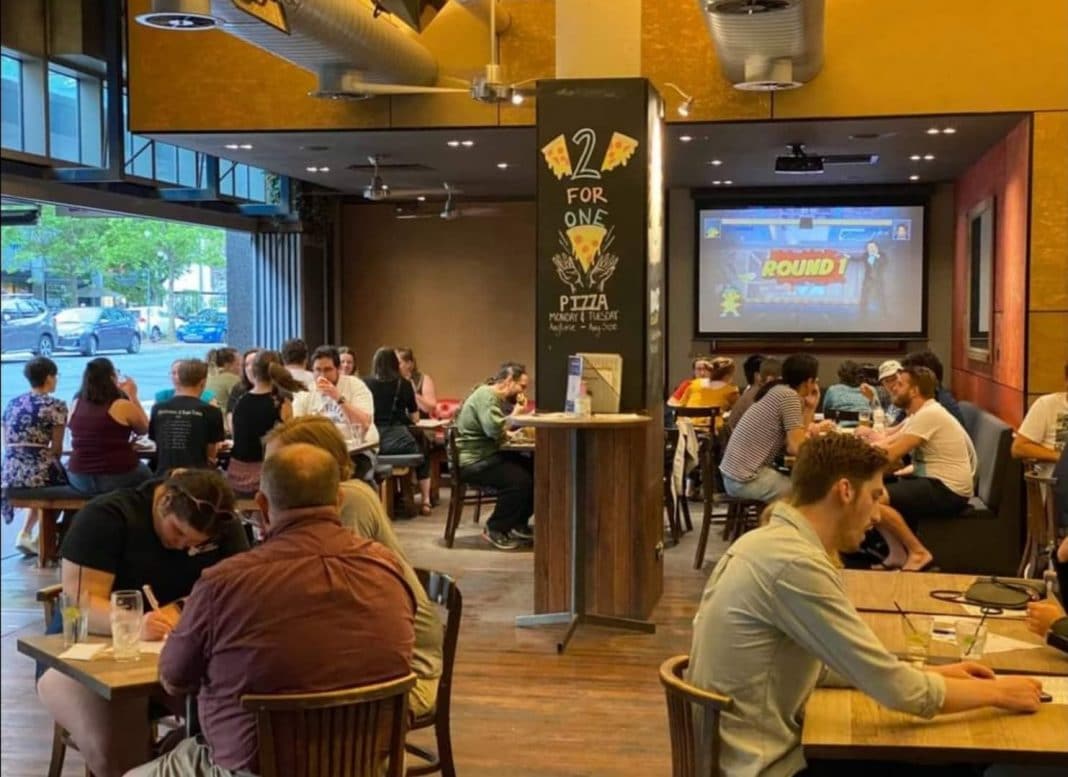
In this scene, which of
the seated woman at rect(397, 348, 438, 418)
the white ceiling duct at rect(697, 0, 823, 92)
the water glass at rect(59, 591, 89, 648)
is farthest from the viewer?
the seated woman at rect(397, 348, 438, 418)

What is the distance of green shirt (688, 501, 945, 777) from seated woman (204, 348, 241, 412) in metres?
7.53

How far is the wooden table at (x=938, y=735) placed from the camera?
2.27 m

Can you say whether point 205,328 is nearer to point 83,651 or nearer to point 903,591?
point 83,651

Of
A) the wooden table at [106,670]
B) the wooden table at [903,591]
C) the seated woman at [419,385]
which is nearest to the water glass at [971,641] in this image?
the wooden table at [903,591]

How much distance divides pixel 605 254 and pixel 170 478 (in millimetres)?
3199

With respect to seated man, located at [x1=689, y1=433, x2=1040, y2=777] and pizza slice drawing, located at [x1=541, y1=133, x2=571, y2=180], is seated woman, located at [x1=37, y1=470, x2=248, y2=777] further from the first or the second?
pizza slice drawing, located at [x1=541, y1=133, x2=571, y2=180]

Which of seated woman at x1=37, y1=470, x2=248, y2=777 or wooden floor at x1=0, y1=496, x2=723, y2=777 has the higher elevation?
seated woman at x1=37, y1=470, x2=248, y2=777

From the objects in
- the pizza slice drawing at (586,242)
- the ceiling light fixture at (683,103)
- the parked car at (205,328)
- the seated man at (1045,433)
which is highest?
the ceiling light fixture at (683,103)

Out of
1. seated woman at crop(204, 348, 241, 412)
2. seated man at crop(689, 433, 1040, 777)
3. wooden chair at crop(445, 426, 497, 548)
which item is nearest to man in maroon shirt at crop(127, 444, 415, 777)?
seated man at crop(689, 433, 1040, 777)

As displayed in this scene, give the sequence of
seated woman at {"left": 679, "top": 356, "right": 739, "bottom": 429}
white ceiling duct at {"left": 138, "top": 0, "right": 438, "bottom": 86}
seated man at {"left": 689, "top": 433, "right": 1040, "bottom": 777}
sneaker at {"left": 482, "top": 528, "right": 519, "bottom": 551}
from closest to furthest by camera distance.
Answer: seated man at {"left": 689, "top": 433, "right": 1040, "bottom": 777}, white ceiling duct at {"left": 138, "top": 0, "right": 438, "bottom": 86}, sneaker at {"left": 482, "top": 528, "right": 519, "bottom": 551}, seated woman at {"left": 679, "top": 356, "right": 739, "bottom": 429}

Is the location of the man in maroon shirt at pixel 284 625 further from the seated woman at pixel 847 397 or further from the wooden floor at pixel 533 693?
the seated woman at pixel 847 397

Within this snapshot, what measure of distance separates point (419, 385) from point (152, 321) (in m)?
2.43

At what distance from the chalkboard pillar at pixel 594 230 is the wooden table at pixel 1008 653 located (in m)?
3.15

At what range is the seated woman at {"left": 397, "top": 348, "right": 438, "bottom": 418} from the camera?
35.2 ft
